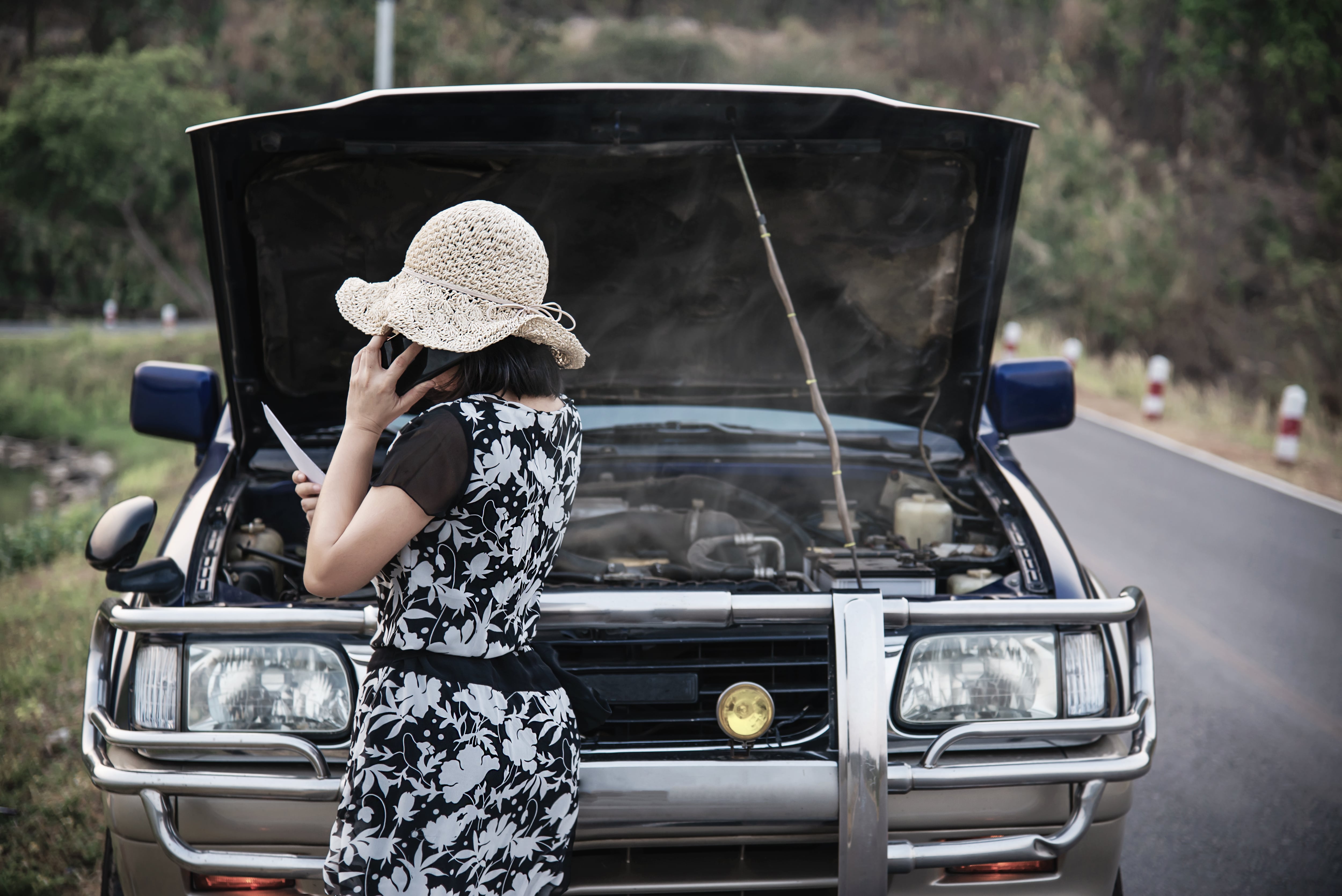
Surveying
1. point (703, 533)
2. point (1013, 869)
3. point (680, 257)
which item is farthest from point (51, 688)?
point (1013, 869)

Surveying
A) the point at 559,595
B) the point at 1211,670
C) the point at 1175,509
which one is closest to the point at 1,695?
the point at 559,595

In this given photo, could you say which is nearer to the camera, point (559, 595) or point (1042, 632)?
point (559, 595)

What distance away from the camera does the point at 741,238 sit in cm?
347

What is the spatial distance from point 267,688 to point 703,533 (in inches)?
54.0

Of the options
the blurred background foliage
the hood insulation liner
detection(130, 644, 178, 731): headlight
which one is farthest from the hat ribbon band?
the blurred background foliage

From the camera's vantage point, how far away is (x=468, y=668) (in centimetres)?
193

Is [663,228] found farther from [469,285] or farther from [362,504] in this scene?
[362,504]

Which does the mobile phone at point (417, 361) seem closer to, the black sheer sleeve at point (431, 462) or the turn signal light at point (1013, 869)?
the black sheer sleeve at point (431, 462)

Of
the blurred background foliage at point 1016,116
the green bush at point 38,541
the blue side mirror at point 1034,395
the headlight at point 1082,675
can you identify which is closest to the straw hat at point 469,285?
the headlight at point 1082,675

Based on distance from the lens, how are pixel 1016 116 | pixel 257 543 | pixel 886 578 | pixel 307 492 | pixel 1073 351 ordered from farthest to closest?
1. pixel 1016 116
2. pixel 1073 351
3. pixel 257 543
4. pixel 886 578
5. pixel 307 492

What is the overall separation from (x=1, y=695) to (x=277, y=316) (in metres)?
2.57

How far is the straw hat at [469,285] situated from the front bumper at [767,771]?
0.68 m

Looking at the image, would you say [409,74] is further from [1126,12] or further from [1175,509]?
[1175,509]

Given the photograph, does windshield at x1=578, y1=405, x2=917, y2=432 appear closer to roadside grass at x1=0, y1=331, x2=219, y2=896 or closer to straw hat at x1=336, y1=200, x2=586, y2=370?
straw hat at x1=336, y1=200, x2=586, y2=370
